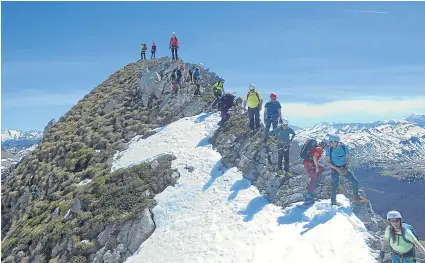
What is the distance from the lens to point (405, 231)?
1233 centimetres

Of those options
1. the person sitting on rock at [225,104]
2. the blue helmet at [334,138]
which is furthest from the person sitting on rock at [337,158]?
the person sitting on rock at [225,104]

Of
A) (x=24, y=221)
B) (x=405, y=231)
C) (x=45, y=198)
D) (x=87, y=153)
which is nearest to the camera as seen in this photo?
(x=405, y=231)

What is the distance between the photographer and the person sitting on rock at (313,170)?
21078mm

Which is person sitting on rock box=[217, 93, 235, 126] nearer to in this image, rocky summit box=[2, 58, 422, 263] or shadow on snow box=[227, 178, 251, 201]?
rocky summit box=[2, 58, 422, 263]

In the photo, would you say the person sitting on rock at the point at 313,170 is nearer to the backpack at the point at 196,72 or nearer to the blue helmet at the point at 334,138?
the blue helmet at the point at 334,138

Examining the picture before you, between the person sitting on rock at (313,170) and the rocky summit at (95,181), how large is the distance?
7.93 meters

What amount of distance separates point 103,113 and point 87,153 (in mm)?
10332

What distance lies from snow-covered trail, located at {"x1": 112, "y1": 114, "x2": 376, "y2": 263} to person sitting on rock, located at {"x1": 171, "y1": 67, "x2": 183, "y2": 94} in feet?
52.3

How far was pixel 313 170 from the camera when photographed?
21.5m

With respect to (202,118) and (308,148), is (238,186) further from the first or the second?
(202,118)

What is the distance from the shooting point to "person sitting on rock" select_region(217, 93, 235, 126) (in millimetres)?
31100

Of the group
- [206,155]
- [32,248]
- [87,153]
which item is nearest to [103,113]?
[87,153]

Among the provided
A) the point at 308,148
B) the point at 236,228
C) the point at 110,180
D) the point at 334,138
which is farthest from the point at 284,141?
the point at 110,180

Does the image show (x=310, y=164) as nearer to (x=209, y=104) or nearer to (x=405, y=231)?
(x=405, y=231)
